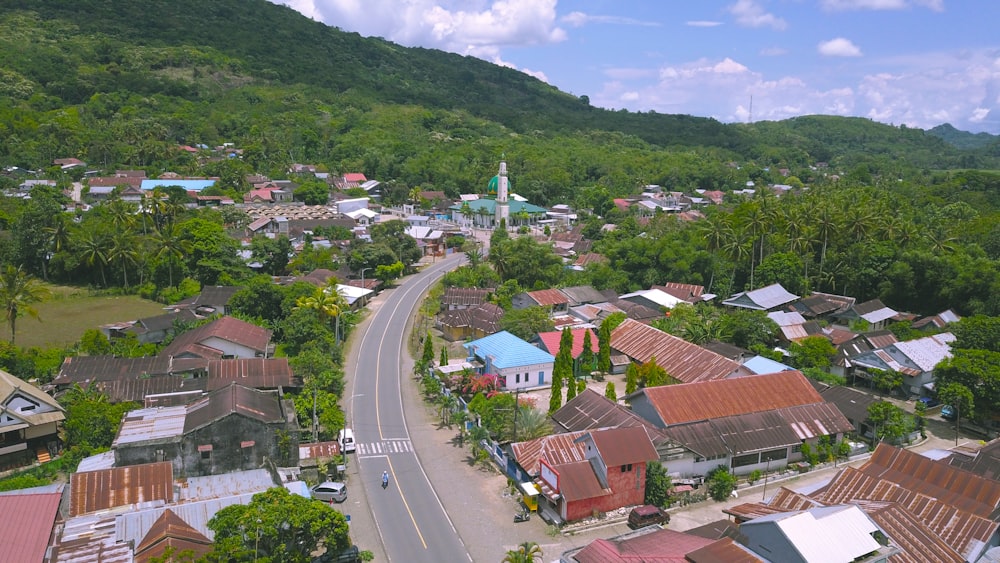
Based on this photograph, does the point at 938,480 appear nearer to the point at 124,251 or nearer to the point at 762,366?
the point at 762,366

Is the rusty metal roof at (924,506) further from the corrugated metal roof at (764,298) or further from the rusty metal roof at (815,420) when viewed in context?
the corrugated metal roof at (764,298)

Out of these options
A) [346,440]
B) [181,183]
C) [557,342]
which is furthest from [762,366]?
[181,183]

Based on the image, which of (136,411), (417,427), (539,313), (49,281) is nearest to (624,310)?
(539,313)

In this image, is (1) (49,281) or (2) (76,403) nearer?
(2) (76,403)

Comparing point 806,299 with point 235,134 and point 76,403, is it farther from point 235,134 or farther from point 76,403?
point 235,134

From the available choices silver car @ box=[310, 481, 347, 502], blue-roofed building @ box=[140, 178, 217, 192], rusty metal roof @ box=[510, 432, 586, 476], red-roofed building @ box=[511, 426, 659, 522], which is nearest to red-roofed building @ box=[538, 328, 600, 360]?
rusty metal roof @ box=[510, 432, 586, 476]

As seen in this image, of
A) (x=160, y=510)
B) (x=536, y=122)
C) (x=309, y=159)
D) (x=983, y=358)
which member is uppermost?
(x=536, y=122)

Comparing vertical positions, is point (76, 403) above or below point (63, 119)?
below

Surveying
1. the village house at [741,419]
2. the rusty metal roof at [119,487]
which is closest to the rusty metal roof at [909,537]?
the village house at [741,419]
